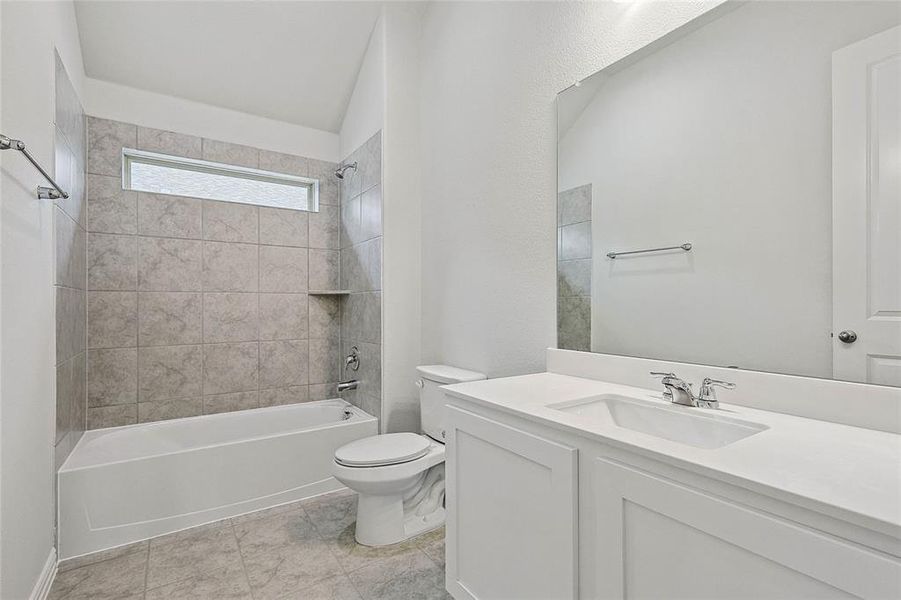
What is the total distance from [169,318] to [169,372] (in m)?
0.35

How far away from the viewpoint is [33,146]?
1556mm

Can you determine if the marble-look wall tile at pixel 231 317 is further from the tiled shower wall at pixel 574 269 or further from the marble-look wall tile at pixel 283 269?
the tiled shower wall at pixel 574 269

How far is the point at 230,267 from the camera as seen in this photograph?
2998 millimetres

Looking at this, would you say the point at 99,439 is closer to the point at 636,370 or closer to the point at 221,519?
the point at 221,519

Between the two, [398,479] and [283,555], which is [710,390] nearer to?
[398,479]

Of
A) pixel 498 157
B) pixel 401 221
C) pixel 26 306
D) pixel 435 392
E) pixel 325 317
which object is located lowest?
pixel 435 392

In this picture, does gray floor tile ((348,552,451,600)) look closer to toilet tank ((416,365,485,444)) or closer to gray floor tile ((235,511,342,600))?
gray floor tile ((235,511,342,600))

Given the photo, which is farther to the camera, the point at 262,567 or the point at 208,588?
the point at 262,567

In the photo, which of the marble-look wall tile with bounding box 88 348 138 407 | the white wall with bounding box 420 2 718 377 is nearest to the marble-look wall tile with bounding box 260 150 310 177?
the white wall with bounding box 420 2 718 377

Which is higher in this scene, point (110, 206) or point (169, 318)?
point (110, 206)

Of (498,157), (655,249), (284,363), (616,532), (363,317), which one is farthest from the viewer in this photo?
(284,363)

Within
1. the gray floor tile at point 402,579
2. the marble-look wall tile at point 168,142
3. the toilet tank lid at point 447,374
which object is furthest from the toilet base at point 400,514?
the marble-look wall tile at point 168,142

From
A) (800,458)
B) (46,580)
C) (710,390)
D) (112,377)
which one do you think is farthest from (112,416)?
(800,458)

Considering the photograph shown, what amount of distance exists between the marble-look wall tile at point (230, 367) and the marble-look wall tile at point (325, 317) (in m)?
0.43
